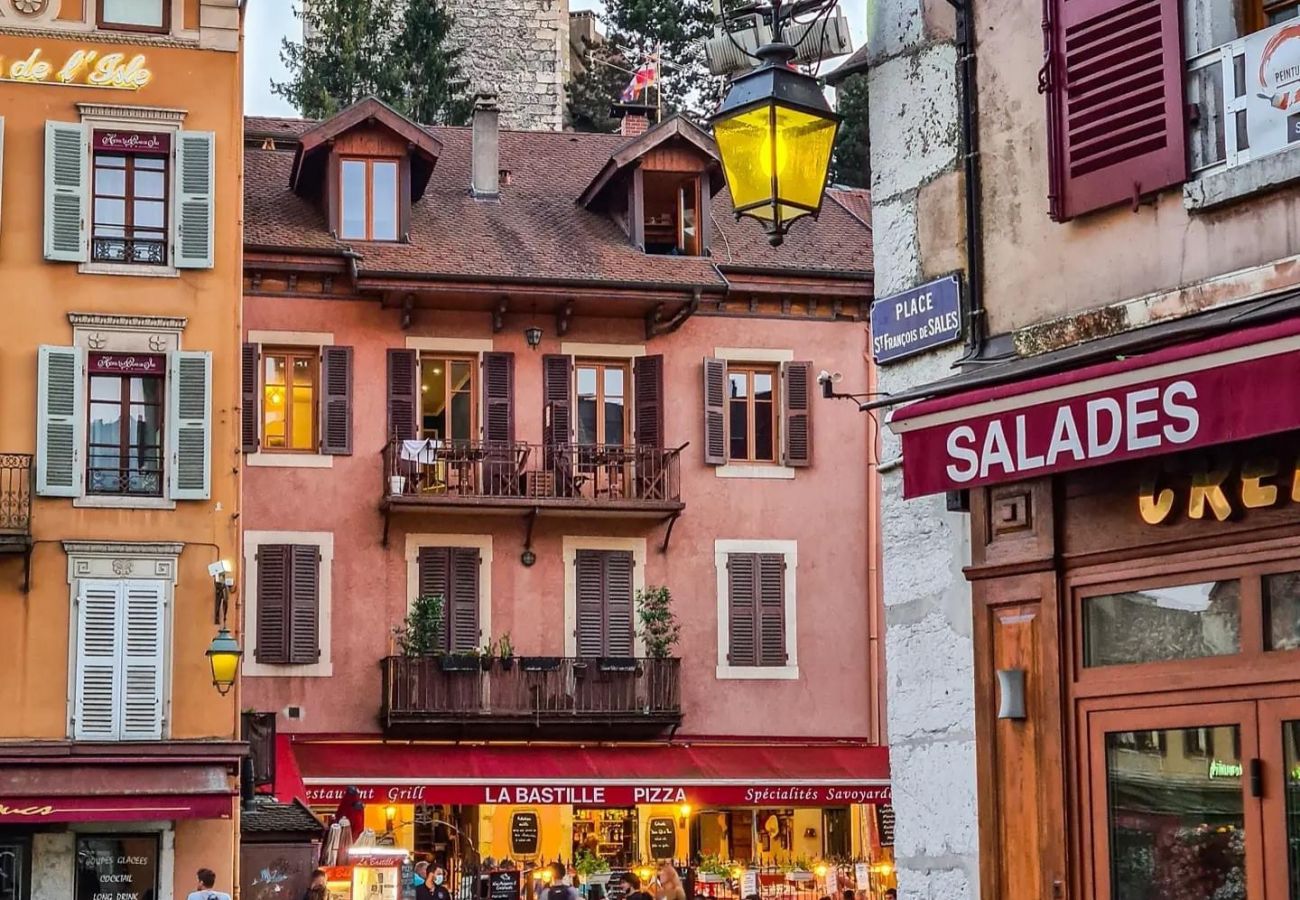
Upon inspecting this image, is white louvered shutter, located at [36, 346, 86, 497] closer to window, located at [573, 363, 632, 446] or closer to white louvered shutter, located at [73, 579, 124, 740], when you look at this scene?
white louvered shutter, located at [73, 579, 124, 740]

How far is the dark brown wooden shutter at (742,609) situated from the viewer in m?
35.5

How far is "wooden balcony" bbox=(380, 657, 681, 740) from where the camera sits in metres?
33.7

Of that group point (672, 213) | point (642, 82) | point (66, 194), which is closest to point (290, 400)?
point (66, 194)

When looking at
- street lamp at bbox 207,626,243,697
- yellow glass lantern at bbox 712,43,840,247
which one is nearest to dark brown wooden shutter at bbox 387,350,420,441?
street lamp at bbox 207,626,243,697

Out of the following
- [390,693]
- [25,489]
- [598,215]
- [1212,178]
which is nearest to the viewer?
[1212,178]

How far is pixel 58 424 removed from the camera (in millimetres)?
30406

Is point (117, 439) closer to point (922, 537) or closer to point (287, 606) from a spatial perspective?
point (287, 606)

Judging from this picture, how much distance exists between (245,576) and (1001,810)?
87.6 ft

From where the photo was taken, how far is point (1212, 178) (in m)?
7.36

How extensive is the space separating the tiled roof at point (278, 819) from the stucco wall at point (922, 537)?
21.2m

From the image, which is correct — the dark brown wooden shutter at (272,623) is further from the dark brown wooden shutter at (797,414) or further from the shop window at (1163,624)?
the shop window at (1163,624)

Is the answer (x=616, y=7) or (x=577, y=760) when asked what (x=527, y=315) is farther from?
(x=616, y=7)

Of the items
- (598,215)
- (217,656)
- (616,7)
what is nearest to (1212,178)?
(217,656)

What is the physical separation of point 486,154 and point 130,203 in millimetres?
8100
